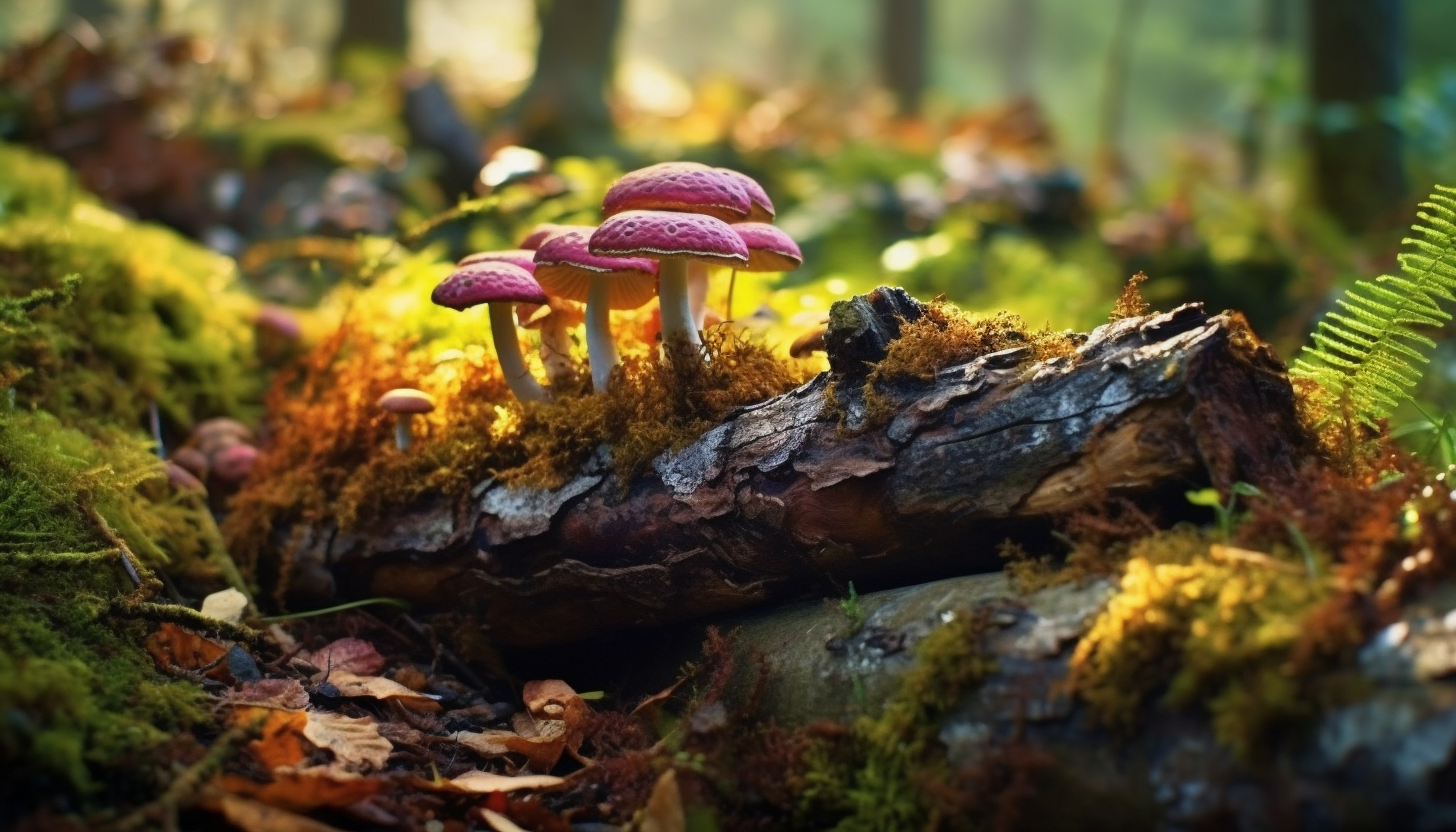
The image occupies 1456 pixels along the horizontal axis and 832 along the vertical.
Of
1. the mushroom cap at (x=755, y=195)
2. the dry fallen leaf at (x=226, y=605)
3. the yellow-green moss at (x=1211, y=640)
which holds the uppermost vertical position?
the mushroom cap at (x=755, y=195)

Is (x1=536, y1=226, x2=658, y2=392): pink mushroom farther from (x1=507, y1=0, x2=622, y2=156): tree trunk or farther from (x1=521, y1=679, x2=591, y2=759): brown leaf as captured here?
(x1=507, y1=0, x2=622, y2=156): tree trunk

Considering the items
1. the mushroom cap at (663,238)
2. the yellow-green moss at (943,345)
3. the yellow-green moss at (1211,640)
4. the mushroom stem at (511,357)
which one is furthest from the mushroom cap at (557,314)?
the yellow-green moss at (1211,640)

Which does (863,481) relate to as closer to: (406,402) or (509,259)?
(509,259)

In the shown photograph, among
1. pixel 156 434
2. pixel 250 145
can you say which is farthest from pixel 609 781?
pixel 250 145

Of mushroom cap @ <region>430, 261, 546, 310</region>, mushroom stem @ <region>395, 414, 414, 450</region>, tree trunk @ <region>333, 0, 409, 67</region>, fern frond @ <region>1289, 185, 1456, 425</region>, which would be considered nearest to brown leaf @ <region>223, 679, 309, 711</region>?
mushroom stem @ <region>395, 414, 414, 450</region>

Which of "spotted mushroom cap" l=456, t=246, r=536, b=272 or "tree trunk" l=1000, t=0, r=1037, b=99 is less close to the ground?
"tree trunk" l=1000, t=0, r=1037, b=99

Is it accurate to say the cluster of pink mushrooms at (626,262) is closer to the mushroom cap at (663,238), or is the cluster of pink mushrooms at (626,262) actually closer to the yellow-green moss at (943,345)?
the mushroom cap at (663,238)

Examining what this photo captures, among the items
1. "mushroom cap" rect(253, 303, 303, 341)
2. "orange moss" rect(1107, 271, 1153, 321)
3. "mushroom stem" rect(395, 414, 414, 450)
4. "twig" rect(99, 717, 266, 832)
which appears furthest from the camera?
"mushroom cap" rect(253, 303, 303, 341)

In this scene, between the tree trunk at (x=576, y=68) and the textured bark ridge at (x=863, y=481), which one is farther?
the tree trunk at (x=576, y=68)
